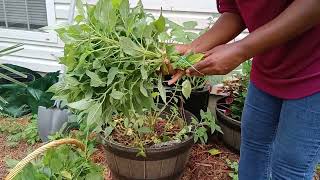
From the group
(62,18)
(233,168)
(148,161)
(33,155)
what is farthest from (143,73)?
(62,18)

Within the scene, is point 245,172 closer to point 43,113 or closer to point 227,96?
point 227,96

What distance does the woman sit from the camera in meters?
1.13

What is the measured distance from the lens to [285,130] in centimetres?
134

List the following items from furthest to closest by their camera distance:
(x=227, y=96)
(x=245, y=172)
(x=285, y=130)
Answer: (x=227, y=96), (x=245, y=172), (x=285, y=130)

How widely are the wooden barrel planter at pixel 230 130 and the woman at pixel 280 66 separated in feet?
3.25

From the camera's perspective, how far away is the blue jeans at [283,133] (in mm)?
1270

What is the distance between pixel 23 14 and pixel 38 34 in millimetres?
276

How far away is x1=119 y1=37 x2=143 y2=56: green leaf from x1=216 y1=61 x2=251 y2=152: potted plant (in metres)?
1.48

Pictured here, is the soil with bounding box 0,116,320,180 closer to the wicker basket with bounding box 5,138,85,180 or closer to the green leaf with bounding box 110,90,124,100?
the wicker basket with bounding box 5,138,85,180

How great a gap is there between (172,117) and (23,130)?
1357 millimetres

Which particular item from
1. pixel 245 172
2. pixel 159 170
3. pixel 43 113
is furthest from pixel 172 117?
pixel 43 113

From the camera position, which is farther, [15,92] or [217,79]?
[15,92]

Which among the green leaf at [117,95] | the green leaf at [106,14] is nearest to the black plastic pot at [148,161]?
the green leaf at [117,95]

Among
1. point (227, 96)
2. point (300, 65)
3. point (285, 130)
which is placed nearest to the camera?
point (300, 65)
